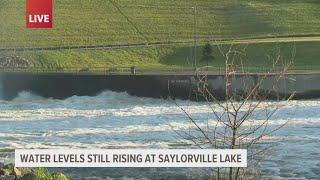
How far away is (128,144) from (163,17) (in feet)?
243

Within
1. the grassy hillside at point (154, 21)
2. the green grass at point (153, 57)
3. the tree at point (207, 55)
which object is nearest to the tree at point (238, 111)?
the tree at point (207, 55)

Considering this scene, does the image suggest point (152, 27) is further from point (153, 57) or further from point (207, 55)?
point (207, 55)

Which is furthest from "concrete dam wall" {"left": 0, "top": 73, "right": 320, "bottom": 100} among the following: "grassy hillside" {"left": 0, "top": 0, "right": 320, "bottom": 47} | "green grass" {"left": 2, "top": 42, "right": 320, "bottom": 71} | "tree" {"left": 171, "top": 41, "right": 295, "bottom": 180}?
"grassy hillside" {"left": 0, "top": 0, "right": 320, "bottom": 47}

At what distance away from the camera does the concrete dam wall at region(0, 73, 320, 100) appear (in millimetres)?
39969

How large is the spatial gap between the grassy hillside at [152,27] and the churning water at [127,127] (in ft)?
91.7

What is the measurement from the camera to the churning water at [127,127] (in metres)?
18.5

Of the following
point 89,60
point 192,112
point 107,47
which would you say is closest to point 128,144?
point 192,112

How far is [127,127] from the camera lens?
2780cm

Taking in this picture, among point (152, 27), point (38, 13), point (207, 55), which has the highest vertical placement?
point (38, 13)

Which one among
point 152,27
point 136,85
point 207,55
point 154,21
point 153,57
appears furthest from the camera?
point 154,21

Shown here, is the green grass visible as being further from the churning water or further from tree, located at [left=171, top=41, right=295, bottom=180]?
tree, located at [left=171, top=41, right=295, bottom=180]

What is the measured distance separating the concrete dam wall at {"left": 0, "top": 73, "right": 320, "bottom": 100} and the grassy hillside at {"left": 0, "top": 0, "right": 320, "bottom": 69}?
22.3 metres

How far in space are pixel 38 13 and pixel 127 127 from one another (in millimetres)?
37846

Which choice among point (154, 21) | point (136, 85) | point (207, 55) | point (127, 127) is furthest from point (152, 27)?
point (127, 127)
